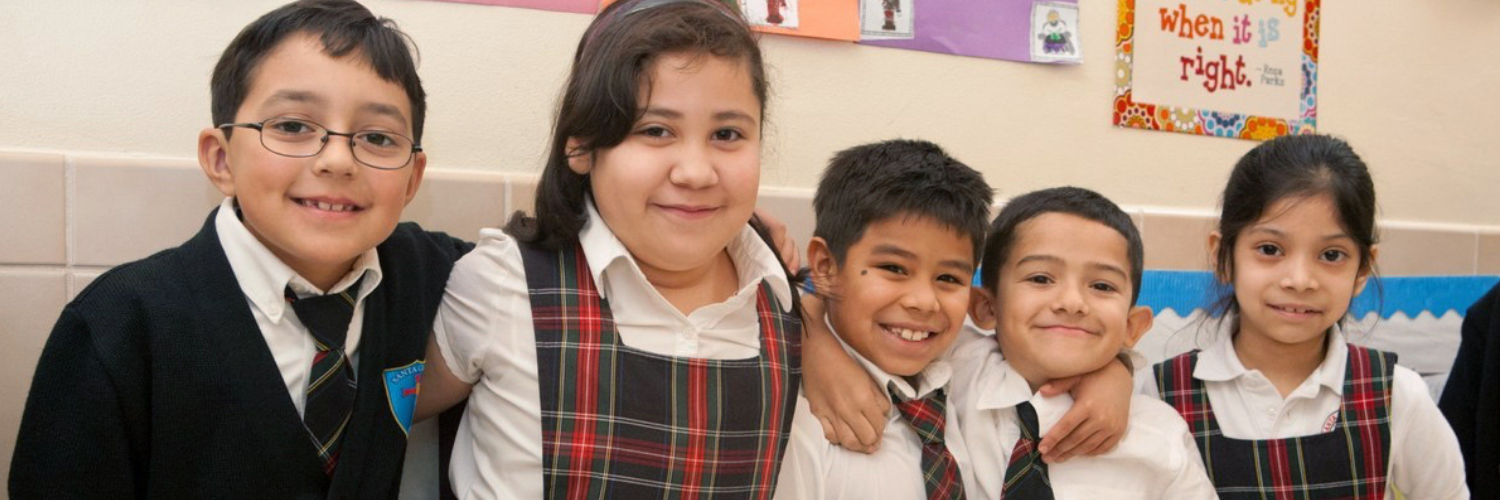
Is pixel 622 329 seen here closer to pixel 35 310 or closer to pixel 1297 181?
pixel 35 310

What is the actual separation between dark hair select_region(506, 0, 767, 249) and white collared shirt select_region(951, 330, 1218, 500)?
19.5 inches

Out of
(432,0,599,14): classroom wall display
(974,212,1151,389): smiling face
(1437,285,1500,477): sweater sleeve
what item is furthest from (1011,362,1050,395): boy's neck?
(1437,285,1500,477): sweater sleeve

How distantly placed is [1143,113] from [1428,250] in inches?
30.4

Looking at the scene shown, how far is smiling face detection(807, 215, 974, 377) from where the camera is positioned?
1.30 m

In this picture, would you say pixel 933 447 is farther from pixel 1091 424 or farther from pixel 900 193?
pixel 900 193

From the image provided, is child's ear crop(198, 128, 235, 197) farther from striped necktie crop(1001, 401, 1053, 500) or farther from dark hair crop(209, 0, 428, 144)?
striped necktie crop(1001, 401, 1053, 500)

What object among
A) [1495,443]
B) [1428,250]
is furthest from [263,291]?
[1428,250]

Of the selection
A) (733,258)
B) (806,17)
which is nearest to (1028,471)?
(733,258)

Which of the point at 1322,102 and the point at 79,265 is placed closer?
the point at 79,265

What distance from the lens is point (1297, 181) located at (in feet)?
5.00

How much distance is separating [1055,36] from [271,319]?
1.40 m

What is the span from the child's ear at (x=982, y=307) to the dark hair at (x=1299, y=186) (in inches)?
15.8

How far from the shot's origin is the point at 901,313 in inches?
51.1

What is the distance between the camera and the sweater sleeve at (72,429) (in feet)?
3.23
